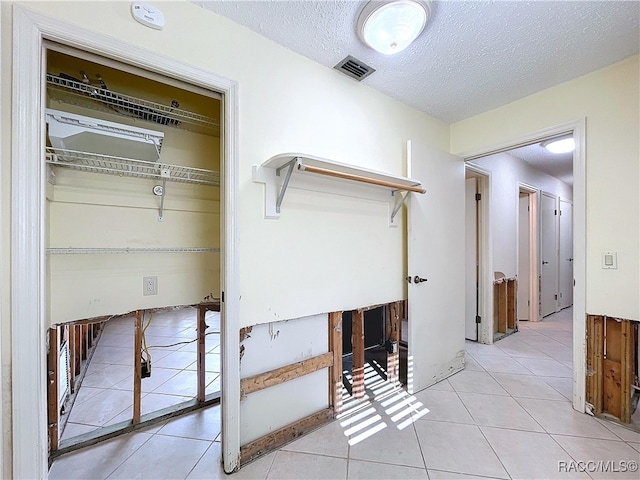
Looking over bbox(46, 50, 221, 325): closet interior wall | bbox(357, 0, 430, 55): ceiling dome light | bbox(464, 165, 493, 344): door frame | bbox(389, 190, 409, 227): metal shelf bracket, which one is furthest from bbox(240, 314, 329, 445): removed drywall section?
bbox(464, 165, 493, 344): door frame

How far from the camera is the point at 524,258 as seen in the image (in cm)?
436

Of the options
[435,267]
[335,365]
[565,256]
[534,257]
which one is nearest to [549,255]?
[534,257]

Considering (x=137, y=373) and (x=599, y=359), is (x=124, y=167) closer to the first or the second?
(x=137, y=373)

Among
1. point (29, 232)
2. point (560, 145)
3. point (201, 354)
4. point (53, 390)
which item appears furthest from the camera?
point (560, 145)

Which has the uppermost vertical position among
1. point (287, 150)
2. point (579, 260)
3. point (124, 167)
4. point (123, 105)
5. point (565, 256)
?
point (123, 105)

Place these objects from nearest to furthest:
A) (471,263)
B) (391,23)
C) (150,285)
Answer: (391,23)
(150,285)
(471,263)

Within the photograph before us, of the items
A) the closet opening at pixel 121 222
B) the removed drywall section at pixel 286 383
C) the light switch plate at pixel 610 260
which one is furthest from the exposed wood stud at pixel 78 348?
the light switch plate at pixel 610 260

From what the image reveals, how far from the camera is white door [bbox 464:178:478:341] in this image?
3404 millimetres

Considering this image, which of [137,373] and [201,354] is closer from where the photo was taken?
[137,373]

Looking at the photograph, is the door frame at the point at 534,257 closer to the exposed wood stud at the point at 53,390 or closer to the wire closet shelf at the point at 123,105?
the wire closet shelf at the point at 123,105

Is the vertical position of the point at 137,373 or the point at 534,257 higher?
the point at 534,257

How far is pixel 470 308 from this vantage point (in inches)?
135

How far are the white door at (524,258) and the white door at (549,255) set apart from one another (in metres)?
0.26

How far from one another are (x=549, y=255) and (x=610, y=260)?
3.33m
